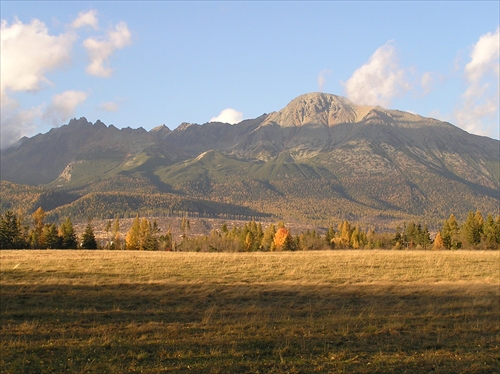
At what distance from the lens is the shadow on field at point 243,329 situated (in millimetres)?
13109

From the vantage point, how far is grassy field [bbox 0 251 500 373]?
43.3 feet

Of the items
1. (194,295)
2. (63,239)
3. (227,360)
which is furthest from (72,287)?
(63,239)

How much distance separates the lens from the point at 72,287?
2530 centimetres

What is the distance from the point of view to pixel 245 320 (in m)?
18.7

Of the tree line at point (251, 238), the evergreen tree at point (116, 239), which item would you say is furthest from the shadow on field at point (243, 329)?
the evergreen tree at point (116, 239)

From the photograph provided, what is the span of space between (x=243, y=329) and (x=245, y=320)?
1663mm

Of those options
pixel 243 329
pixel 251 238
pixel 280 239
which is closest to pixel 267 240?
pixel 251 238

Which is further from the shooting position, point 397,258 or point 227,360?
point 397,258

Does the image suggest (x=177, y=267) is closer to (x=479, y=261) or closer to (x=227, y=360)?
(x=227, y=360)

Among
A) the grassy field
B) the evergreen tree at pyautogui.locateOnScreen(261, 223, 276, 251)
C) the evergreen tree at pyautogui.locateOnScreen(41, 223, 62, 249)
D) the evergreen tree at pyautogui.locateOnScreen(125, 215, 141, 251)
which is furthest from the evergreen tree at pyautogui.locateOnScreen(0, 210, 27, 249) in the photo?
the grassy field

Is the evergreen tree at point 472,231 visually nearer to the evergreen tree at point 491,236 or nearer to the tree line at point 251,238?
the tree line at point 251,238

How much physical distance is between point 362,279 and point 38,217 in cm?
8144

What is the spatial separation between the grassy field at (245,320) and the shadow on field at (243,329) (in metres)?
0.05

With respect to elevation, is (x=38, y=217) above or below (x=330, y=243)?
above
